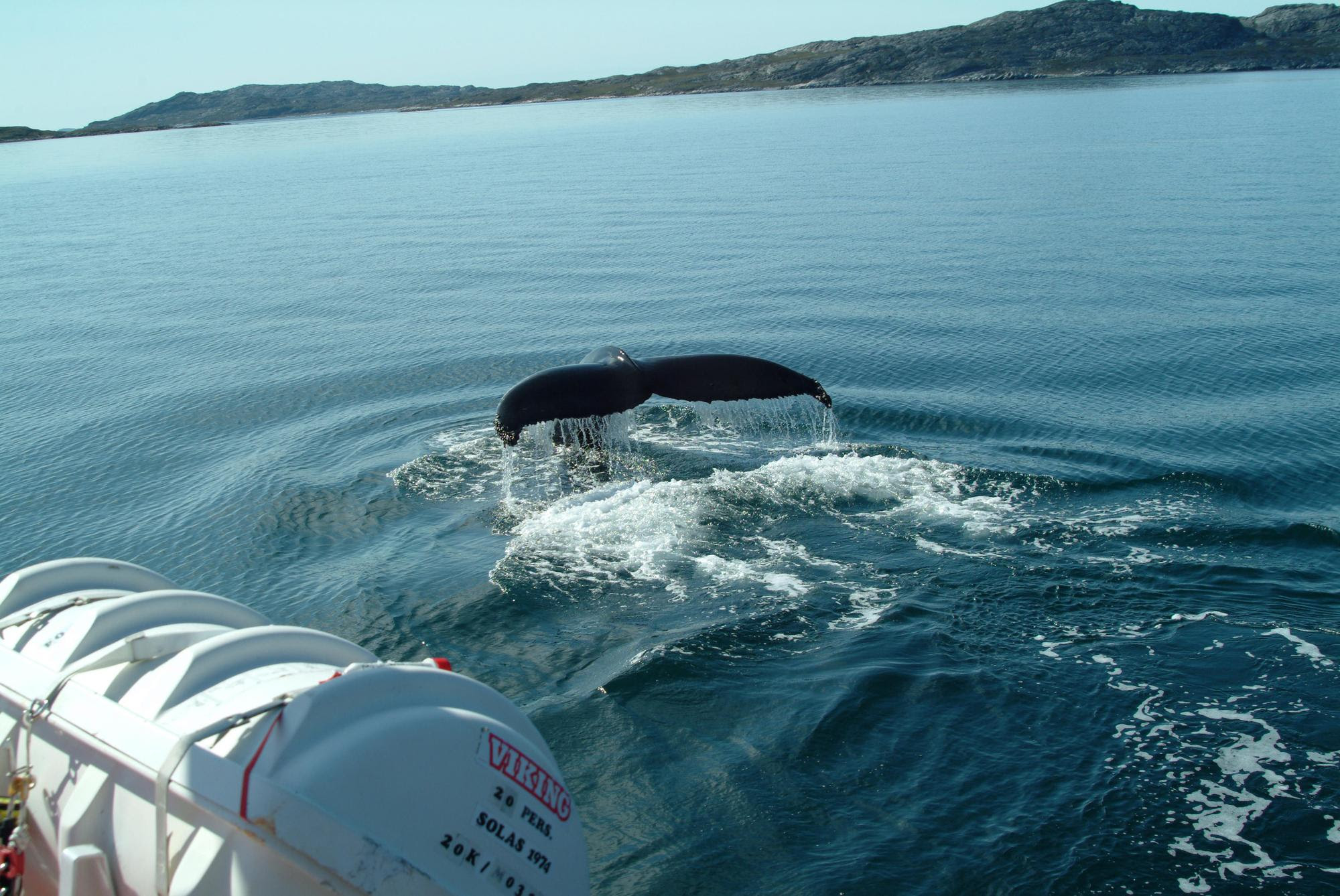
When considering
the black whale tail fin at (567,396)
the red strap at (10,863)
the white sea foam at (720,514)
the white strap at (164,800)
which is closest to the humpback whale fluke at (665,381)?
the black whale tail fin at (567,396)

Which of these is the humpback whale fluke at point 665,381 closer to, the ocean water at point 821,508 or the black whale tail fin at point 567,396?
the black whale tail fin at point 567,396

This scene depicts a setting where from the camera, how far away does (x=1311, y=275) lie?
1018 inches

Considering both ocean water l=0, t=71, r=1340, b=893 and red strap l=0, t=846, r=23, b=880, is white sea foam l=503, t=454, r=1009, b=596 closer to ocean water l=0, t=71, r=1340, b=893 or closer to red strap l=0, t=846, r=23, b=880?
ocean water l=0, t=71, r=1340, b=893

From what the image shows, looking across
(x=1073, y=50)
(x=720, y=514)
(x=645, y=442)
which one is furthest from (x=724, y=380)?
(x=1073, y=50)

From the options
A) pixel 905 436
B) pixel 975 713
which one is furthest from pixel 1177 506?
pixel 975 713

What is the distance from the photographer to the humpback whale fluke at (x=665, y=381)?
1321 cm

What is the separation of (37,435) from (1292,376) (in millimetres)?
21943

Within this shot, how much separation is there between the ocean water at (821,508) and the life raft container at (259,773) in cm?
274

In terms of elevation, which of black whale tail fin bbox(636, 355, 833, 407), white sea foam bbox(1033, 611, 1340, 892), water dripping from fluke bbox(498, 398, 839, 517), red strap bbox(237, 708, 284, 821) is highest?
red strap bbox(237, 708, 284, 821)

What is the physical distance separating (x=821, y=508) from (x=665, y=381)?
2553 mm

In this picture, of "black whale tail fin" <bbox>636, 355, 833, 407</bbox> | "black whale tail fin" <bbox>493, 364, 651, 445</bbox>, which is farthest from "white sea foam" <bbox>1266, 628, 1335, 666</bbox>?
"black whale tail fin" <bbox>493, 364, 651, 445</bbox>

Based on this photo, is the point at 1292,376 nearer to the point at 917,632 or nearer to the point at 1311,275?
the point at 1311,275

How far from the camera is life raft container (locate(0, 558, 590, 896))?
452cm

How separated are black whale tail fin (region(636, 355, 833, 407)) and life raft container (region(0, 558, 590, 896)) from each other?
26.7 ft
